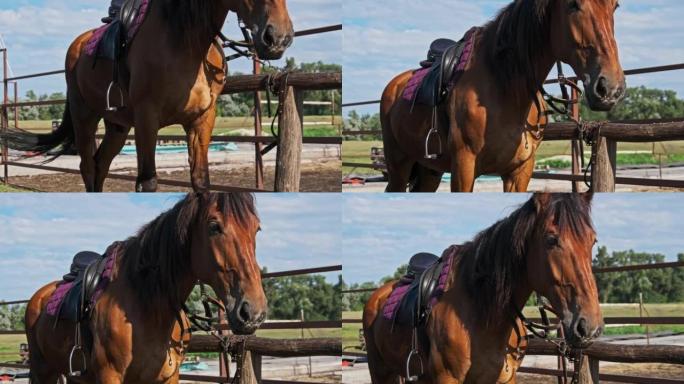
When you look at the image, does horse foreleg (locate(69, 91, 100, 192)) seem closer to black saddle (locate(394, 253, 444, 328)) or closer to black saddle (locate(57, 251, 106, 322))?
black saddle (locate(57, 251, 106, 322))

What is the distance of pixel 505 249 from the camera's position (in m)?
3.91

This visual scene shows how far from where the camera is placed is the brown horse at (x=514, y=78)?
376 centimetres

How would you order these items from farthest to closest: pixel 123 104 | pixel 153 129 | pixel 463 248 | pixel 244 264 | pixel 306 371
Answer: pixel 306 371, pixel 123 104, pixel 153 129, pixel 463 248, pixel 244 264

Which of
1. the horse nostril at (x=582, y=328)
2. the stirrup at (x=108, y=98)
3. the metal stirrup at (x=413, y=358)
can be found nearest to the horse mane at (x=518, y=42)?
the horse nostril at (x=582, y=328)

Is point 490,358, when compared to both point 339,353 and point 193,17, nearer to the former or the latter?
point 339,353

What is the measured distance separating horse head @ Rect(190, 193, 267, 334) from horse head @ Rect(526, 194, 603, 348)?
1.33 metres

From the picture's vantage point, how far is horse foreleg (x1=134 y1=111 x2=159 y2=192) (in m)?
4.52

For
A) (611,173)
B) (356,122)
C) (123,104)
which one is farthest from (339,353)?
(356,122)

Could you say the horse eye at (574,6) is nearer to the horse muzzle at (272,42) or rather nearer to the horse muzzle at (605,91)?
the horse muzzle at (605,91)

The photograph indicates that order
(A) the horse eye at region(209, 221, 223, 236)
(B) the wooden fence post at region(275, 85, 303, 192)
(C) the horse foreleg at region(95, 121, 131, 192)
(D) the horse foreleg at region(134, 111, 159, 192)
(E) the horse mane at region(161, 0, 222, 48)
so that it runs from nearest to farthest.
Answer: (A) the horse eye at region(209, 221, 223, 236)
(E) the horse mane at region(161, 0, 222, 48)
(D) the horse foreleg at region(134, 111, 159, 192)
(B) the wooden fence post at region(275, 85, 303, 192)
(C) the horse foreleg at region(95, 121, 131, 192)

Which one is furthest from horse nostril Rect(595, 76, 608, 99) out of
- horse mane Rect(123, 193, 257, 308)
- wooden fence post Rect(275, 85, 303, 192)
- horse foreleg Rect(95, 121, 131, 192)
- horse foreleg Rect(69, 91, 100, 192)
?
horse foreleg Rect(69, 91, 100, 192)

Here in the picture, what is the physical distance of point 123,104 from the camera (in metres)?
4.91

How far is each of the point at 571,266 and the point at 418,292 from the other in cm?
98

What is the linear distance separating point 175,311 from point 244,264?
751 mm
